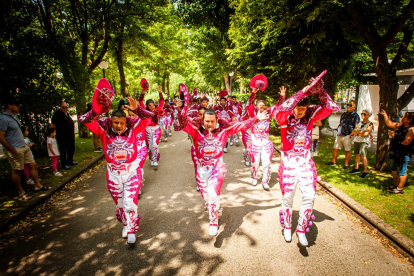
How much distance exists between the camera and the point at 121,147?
3.42m

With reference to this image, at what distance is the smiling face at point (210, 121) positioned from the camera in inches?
140

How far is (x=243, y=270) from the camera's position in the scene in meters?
2.98

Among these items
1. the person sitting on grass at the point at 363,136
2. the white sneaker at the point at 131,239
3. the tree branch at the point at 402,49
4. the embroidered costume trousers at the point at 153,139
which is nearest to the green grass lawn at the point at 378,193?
the person sitting on grass at the point at 363,136

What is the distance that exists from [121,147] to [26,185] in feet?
14.6

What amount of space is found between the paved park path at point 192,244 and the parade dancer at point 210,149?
539 mm

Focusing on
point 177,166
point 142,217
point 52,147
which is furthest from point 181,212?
point 52,147

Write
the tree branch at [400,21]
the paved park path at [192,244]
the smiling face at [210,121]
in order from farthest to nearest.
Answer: the tree branch at [400,21] → the smiling face at [210,121] → the paved park path at [192,244]

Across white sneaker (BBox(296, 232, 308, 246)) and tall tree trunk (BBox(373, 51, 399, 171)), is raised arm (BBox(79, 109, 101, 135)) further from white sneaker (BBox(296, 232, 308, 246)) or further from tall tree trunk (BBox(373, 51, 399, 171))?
tall tree trunk (BBox(373, 51, 399, 171))

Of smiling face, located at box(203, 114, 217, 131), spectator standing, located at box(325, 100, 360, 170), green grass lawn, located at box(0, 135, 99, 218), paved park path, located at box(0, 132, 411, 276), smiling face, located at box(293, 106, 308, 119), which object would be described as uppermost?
smiling face, located at box(293, 106, 308, 119)

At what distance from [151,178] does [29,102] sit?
4465mm

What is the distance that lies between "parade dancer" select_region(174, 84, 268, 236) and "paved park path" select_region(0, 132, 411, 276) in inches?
21.2

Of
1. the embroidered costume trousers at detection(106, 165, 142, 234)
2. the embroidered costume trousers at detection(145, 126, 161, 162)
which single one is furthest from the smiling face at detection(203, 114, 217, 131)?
the embroidered costume trousers at detection(145, 126, 161, 162)

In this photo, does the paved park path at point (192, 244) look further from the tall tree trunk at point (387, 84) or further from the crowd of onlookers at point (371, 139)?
the tall tree trunk at point (387, 84)

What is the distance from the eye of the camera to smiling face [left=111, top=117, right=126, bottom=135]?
11.0ft
